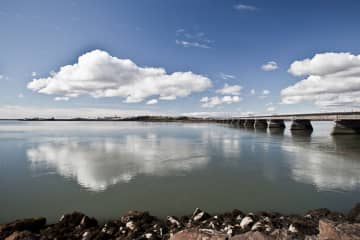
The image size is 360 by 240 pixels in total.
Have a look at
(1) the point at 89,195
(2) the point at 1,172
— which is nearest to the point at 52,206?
(1) the point at 89,195

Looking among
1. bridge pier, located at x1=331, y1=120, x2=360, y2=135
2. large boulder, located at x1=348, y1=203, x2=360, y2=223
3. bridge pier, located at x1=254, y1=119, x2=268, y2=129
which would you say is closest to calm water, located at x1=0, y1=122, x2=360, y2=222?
large boulder, located at x1=348, y1=203, x2=360, y2=223

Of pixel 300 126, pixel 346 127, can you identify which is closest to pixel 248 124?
pixel 300 126

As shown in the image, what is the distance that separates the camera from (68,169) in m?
12.9

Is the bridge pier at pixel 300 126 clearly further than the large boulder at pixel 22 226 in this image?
Yes

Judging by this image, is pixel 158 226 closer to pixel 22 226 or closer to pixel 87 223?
pixel 87 223

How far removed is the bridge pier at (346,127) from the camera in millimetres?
38406

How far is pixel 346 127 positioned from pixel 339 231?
1727 inches

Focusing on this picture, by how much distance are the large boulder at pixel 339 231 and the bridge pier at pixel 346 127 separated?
140 ft

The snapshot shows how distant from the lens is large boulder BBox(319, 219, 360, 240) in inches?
145

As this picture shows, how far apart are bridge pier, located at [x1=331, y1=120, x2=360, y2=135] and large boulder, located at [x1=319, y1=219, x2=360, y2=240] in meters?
42.6

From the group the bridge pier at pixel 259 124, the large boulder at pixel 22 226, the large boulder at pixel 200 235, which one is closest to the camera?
the large boulder at pixel 200 235

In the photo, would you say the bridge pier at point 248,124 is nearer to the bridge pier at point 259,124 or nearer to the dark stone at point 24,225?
the bridge pier at point 259,124

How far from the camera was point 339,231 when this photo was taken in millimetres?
3807

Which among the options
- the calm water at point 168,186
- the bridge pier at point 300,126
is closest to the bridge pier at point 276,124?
the bridge pier at point 300,126
